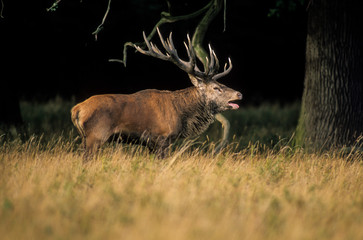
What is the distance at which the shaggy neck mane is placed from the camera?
23.5 feet

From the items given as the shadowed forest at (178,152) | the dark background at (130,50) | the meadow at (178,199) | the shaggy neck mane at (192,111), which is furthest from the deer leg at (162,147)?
the dark background at (130,50)

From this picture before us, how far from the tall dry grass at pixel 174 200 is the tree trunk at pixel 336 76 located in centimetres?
161

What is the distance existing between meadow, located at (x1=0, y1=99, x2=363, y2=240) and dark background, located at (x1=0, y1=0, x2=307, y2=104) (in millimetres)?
6551

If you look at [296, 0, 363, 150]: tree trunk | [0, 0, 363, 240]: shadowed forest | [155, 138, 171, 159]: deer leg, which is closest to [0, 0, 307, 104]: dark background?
[0, 0, 363, 240]: shadowed forest

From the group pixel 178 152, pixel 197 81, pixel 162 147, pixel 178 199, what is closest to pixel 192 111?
pixel 197 81

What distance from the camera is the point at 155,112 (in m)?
6.73

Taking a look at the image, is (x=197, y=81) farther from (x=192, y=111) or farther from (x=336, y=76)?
(x=336, y=76)

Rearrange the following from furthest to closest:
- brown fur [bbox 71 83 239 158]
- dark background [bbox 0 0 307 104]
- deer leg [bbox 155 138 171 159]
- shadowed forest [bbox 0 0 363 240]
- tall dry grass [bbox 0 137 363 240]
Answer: dark background [bbox 0 0 307 104]
deer leg [bbox 155 138 171 159]
brown fur [bbox 71 83 239 158]
shadowed forest [bbox 0 0 363 240]
tall dry grass [bbox 0 137 363 240]

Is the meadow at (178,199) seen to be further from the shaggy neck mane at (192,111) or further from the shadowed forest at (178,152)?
the shaggy neck mane at (192,111)

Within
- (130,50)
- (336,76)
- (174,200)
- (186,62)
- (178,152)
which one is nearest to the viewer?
(174,200)

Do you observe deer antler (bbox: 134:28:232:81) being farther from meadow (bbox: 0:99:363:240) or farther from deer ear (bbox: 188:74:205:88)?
meadow (bbox: 0:99:363:240)

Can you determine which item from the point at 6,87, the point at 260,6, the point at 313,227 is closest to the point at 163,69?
the point at 260,6

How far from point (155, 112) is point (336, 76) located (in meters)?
3.10

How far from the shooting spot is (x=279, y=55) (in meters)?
21.2
